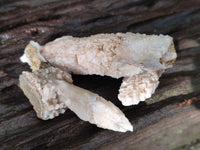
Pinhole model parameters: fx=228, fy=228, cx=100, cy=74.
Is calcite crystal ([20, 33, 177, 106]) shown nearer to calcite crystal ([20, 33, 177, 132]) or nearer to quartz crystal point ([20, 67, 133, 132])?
calcite crystal ([20, 33, 177, 132])

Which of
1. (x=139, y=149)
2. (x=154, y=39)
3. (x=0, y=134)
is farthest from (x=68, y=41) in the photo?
(x=139, y=149)

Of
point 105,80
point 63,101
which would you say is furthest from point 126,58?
point 63,101

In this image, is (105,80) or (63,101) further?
(105,80)

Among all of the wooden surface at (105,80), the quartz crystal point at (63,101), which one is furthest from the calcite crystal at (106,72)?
the wooden surface at (105,80)

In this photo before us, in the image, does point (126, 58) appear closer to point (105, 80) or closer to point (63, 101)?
point (105, 80)

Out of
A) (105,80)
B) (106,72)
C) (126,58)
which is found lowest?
(105,80)

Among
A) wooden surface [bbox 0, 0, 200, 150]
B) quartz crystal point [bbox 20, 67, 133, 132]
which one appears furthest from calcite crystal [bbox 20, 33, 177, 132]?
wooden surface [bbox 0, 0, 200, 150]

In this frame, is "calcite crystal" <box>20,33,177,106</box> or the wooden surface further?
the wooden surface

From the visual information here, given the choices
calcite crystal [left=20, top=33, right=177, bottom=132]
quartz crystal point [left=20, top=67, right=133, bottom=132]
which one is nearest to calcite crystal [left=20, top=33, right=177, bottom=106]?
calcite crystal [left=20, top=33, right=177, bottom=132]
